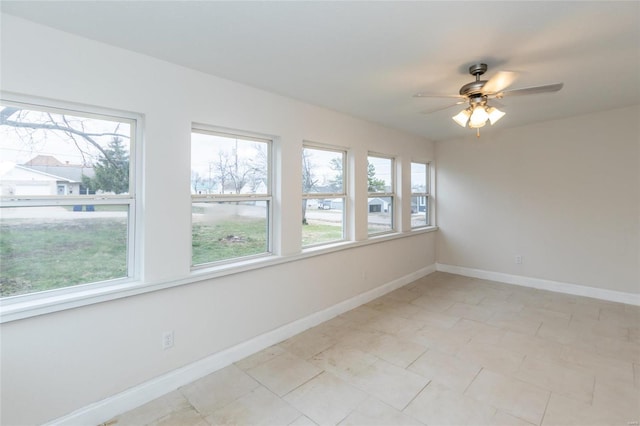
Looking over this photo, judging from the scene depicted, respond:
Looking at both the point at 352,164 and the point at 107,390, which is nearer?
the point at 107,390

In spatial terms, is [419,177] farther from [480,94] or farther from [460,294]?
[480,94]

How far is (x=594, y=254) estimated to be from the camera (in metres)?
4.04

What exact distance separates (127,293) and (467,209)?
16.3 feet

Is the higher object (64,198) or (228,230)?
(64,198)

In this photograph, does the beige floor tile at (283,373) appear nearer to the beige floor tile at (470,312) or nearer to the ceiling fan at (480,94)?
the beige floor tile at (470,312)

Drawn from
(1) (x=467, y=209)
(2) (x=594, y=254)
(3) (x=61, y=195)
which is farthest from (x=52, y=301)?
(2) (x=594, y=254)

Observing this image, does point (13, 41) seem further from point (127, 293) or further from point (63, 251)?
point (127, 293)

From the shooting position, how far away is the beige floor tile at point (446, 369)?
7.50ft

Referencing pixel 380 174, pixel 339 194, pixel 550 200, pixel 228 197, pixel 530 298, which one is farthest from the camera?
pixel 380 174

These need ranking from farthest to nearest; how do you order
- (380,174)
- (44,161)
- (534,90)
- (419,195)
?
(419,195), (380,174), (534,90), (44,161)

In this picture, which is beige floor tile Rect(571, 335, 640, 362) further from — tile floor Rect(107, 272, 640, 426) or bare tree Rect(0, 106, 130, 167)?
bare tree Rect(0, 106, 130, 167)

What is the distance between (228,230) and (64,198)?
119 centimetres

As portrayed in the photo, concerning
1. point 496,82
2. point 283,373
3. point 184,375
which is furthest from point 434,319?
point 184,375

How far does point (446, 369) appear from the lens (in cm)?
246
